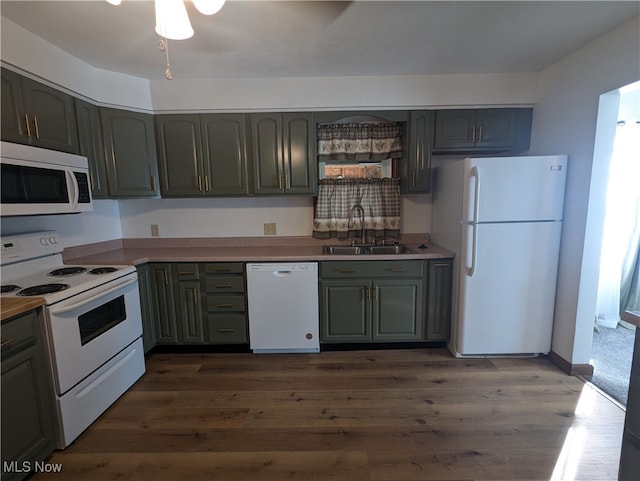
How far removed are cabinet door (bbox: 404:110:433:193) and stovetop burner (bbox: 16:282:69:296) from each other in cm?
262

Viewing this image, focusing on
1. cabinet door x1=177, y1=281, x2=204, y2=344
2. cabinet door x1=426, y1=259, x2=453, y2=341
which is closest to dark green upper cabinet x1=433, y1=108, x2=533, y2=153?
cabinet door x1=426, y1=259, x2=453, y2=341

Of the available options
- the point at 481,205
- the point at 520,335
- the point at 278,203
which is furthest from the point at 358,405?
the point at 278,203

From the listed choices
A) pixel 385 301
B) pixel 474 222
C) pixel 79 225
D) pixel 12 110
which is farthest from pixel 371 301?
pixel 12 110

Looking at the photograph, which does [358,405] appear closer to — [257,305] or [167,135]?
[257,305]

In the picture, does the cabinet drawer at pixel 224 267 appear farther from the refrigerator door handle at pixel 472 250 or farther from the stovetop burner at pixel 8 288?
the refrigerator door handle at pixel 472 250

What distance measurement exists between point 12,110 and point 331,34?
196cm

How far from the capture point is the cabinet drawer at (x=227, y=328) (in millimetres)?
2562

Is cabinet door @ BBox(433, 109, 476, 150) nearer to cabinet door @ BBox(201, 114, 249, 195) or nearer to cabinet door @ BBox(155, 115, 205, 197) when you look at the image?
cabinet door @ BBox(201, 114, 249, 195)

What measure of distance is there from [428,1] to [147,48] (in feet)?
5.94

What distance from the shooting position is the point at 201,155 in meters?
2.64

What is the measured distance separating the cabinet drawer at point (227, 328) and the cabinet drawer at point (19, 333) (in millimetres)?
1213

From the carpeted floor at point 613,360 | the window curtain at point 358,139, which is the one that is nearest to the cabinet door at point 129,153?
the window curtain at point 358,139

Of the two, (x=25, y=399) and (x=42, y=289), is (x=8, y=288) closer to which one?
(x=42, y=289)

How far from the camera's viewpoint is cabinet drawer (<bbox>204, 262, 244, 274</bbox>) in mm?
2496
